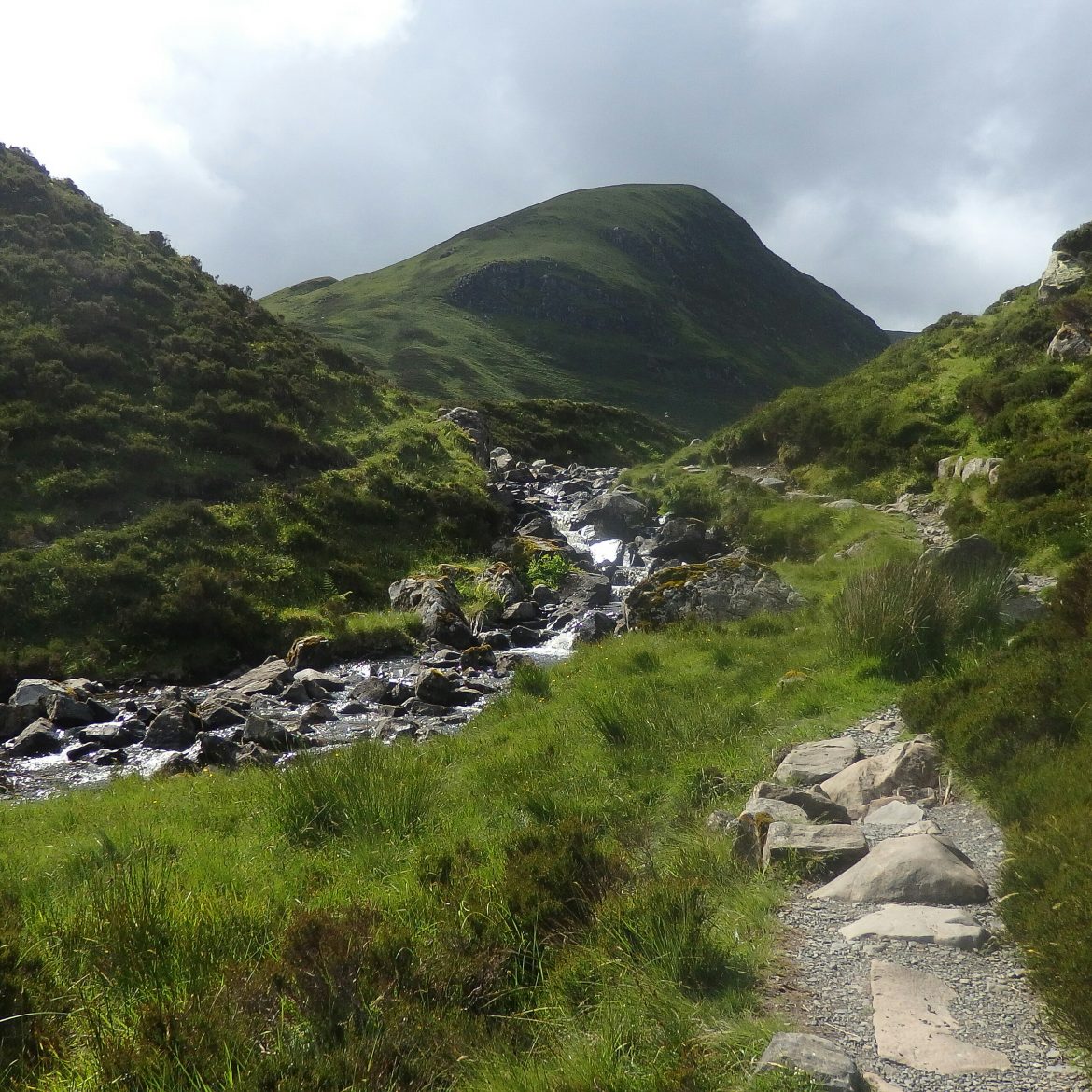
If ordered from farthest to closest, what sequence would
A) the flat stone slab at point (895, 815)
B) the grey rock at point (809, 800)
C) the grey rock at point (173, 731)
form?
the grey rock at point (173, 731) < the grey rock at point (809, 800) < the flat stone slab at point (895, 815)

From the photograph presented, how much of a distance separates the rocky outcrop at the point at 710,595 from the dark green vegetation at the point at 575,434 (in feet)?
133

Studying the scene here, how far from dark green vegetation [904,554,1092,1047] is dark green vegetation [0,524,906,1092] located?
1222 mm

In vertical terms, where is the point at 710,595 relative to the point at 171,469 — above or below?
below

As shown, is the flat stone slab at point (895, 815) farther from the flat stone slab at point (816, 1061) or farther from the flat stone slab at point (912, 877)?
the flat stone slab at point (816, 1061)

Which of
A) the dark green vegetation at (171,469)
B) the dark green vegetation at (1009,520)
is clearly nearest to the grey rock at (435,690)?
the dark green vegetation at (171,469)

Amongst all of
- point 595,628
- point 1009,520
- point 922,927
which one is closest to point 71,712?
point 595,628

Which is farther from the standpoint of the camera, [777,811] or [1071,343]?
[1071,343]

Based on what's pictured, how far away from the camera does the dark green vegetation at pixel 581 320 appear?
110 meters

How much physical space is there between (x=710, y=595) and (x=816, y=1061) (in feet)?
44.0

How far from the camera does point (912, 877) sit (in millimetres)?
4617

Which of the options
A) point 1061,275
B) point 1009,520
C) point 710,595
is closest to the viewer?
point 1009,520

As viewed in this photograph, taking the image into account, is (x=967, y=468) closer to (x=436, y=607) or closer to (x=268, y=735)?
(x=436, y=607)

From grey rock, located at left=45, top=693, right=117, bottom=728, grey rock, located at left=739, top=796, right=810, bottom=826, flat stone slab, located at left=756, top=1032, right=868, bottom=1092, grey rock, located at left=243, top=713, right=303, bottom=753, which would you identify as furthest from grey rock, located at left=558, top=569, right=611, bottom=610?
flat stone slab, located at left=756, top=1032, right=868, bottom=1092

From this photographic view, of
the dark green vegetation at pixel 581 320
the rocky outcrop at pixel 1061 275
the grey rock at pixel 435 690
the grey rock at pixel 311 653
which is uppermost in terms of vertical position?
the dark green vegetation at pixel 581 320
